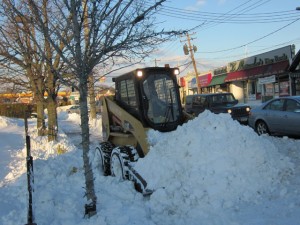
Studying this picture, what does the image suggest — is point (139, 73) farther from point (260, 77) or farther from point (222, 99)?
point (260, 77)

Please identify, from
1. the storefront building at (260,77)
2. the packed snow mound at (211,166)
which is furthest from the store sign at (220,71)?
the packed snow mound at (211,166)

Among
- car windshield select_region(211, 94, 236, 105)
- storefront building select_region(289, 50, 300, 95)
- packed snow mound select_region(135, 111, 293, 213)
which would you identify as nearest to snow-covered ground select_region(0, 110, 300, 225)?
packed snow mound select_region(135, 111, 293, 213)

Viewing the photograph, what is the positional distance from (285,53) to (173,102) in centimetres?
2685

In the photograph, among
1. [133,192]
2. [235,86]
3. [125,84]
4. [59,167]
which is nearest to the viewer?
[133,192]

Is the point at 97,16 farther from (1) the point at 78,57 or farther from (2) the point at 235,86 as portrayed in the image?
Result: (2) the point at 235,86

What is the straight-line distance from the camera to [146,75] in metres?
8.39

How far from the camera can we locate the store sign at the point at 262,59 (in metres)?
32.8

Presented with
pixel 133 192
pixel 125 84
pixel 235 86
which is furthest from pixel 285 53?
pixel 133 192

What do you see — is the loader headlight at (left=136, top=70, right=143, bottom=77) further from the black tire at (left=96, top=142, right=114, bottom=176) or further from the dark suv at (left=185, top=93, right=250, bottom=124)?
the dark suv at (left=185, top=93, right=250, bottom=124)

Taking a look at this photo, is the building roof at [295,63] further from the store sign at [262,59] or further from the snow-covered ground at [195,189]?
the snow-covered ground at [195,189]

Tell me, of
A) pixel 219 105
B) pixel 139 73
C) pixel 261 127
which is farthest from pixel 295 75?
pixel 139 73

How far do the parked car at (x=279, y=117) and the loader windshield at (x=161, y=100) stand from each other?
6046mm

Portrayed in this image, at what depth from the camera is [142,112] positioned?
8258 mm

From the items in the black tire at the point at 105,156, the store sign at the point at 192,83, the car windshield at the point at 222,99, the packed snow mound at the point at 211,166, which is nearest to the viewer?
the packed snow mound at the point at 211,166
